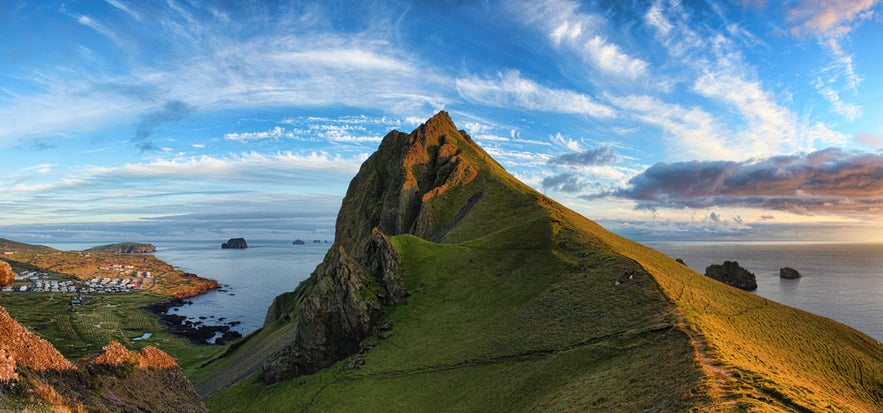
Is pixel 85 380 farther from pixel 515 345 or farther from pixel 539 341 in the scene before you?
pixel 539 341

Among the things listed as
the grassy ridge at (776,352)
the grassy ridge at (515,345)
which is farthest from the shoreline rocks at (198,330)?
the grassy ridge at (776,352)

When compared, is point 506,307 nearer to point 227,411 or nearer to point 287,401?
point 287,401

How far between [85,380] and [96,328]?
176 metres

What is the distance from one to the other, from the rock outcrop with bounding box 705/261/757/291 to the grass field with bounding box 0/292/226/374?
209522mm

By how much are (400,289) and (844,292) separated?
209792 millimetres

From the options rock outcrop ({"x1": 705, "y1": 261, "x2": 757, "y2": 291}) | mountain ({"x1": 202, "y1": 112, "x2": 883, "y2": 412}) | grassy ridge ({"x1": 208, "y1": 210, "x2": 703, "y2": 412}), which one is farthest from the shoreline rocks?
rock outcrop ({"x1": 705, "y1": 261, "x2": 757, "y2": 291})

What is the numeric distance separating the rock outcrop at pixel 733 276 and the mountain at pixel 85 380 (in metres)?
215

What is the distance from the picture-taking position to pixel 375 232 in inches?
3233

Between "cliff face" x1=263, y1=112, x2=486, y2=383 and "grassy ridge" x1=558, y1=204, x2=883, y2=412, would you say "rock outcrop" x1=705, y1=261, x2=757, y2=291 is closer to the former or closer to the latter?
"cliff face" x1=263, y1=112, x2=486, y2=383

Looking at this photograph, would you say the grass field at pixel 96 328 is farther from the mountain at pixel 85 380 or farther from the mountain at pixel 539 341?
the mountain at pixel 85 380

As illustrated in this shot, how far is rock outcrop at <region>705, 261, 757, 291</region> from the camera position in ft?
622

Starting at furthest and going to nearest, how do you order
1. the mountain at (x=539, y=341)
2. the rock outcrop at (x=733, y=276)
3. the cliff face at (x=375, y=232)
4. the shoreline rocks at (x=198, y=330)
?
the rock outcrop at (x=733, y=276) → the shoreline rocks at (x=198, y=330) → the cliff face at (x=375, y=232) → the mountain at (x=539, y=341)

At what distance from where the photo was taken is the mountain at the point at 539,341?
32.7m

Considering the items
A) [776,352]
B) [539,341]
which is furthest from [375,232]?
[776,352]
